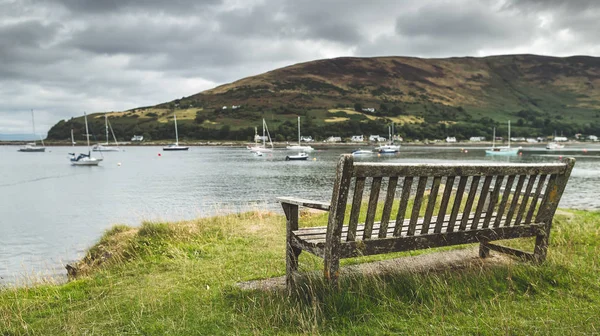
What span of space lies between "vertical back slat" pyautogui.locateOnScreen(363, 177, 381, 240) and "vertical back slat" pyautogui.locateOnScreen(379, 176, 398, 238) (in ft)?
0.36

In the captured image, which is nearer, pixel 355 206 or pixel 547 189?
pixel 355 206

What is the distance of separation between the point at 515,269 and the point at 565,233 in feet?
12.1

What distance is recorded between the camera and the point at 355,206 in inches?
160

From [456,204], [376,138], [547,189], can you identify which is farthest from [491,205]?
[376,138]

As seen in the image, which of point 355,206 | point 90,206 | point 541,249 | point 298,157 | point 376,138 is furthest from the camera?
point 376,138

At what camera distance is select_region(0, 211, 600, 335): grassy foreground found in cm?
382

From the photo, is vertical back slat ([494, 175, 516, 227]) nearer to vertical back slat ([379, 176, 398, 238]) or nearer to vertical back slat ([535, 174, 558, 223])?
vertical back slat ([535, 174, 558, 223])

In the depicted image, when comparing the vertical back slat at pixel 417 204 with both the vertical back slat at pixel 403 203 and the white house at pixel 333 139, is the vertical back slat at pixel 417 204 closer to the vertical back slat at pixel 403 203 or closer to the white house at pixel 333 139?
the vertical back slat at pixel 403 203

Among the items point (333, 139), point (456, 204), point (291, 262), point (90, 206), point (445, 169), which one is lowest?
point (90, 206)

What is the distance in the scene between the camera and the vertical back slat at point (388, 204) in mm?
4043

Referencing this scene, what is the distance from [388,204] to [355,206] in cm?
33

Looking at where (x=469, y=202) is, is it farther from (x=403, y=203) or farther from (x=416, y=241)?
(x=403, y=203)

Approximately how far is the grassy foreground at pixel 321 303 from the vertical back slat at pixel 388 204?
60cm

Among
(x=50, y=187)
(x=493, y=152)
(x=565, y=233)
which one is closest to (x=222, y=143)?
(x=493, y=152)
